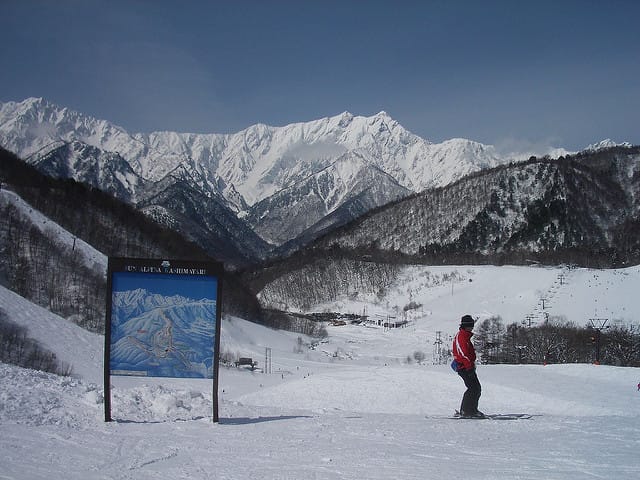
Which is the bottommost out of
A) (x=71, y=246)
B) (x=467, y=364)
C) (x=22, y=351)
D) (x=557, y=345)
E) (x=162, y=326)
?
(x=557, y=345)

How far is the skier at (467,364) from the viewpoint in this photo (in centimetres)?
1153

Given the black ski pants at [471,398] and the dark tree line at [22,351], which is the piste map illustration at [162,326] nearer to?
the black ski pants at [471,398]

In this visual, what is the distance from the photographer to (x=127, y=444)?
314 inches

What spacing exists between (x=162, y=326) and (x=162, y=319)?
0.13 meters

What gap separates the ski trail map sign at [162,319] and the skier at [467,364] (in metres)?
4.86

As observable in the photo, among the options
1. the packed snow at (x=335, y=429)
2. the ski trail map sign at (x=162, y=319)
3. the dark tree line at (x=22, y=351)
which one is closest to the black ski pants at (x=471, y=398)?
the packed snow at (x=335, y=429)

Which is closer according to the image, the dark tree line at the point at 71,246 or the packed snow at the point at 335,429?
the packed snow at the point at 335,429

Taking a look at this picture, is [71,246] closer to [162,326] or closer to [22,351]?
[22,351]

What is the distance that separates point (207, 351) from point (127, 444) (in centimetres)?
315

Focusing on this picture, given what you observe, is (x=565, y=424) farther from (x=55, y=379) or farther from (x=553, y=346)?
(x=553, y=346)

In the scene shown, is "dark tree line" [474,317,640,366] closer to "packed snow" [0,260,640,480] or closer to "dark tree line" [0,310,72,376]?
"packed snow" [0,260,640,480]

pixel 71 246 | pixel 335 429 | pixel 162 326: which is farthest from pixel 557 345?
pixel 162 326

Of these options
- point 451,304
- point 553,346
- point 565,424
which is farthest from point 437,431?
point 451,304

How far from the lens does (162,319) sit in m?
10.9
